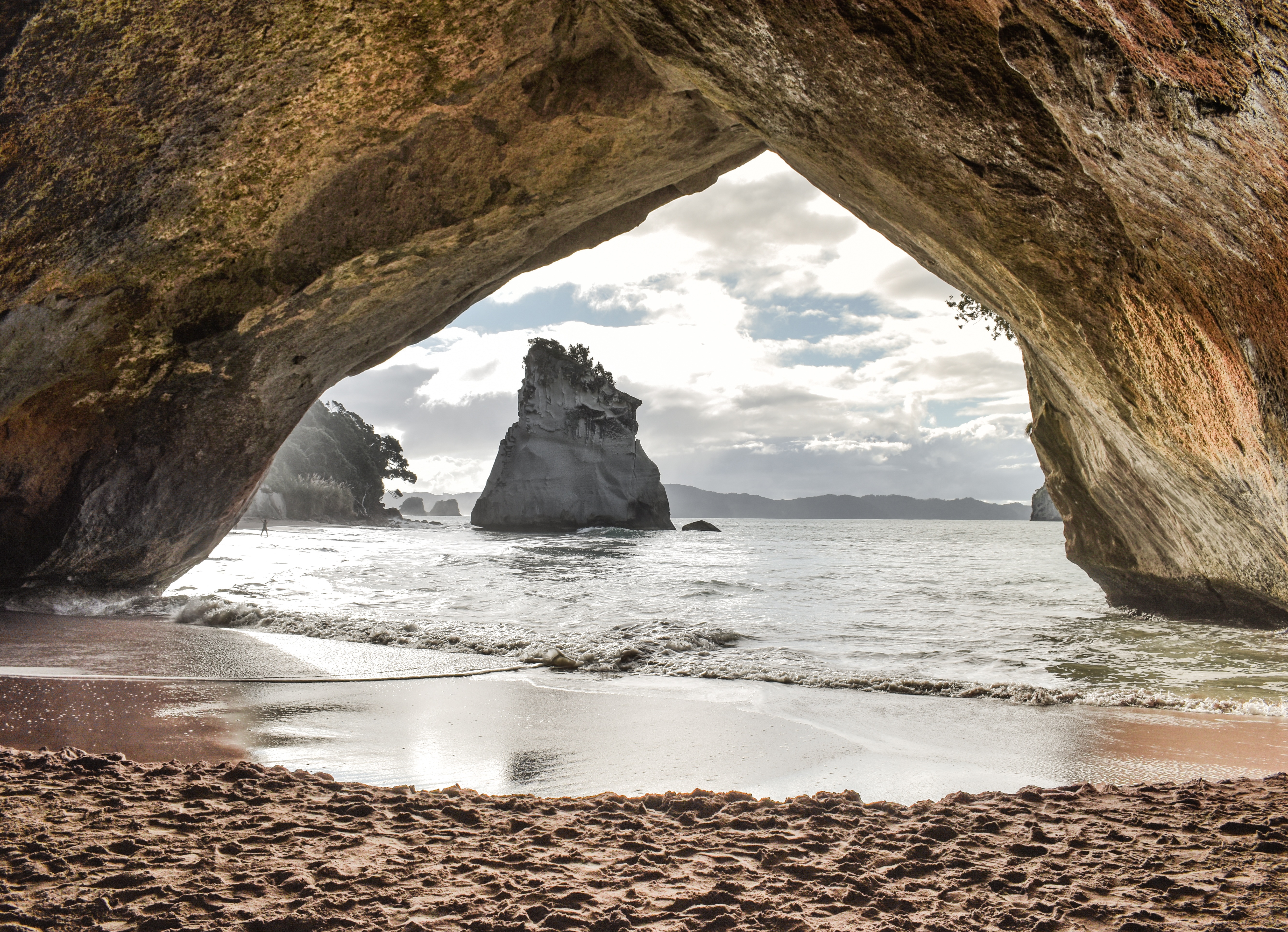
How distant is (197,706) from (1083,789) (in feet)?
16.1

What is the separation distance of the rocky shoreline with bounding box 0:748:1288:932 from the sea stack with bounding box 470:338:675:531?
1429 inches

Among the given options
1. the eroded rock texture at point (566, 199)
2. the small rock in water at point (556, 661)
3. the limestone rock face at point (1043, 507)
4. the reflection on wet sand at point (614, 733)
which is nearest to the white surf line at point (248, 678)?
the reflection on wet sand at point (614, 733)

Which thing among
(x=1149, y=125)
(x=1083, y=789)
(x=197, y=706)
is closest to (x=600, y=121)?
(x=1149, y=125)

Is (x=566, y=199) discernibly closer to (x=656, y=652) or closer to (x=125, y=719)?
(x=656, y=652)

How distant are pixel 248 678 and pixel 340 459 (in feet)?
166

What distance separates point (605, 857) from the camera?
231cm

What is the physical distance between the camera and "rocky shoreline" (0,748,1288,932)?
6.20 ft

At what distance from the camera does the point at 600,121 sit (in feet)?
20.1

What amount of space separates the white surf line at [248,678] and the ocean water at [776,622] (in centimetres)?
104

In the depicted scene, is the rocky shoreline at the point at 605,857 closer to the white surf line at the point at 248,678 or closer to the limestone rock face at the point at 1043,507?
the white surf line at the point at 248,678

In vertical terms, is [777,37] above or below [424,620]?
above

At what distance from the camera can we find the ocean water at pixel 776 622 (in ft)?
19.6

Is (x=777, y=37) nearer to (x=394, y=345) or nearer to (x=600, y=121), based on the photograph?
(x=600, y=121)

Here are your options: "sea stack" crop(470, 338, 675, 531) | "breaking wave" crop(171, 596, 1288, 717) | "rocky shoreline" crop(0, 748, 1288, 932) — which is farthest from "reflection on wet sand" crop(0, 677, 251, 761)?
"sea stack" crop(470, 338, 675, 531)
